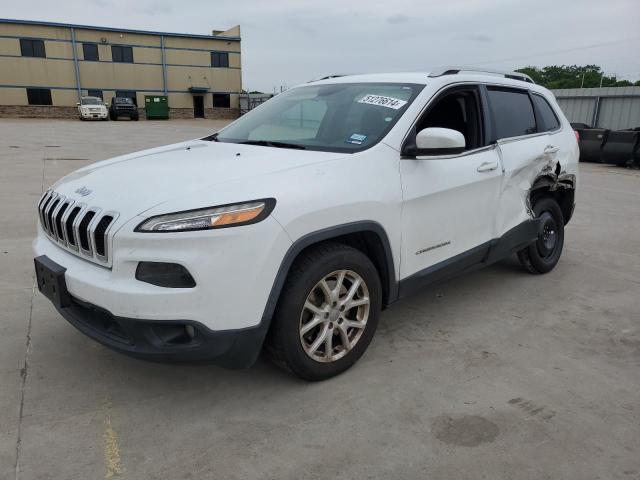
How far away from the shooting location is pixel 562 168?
4.78 m

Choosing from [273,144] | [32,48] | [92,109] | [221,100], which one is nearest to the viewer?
[273,144]

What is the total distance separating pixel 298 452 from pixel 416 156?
5.94ft

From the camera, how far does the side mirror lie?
10.0ft

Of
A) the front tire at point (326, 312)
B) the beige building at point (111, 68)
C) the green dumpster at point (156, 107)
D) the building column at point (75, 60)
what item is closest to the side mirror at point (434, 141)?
the front tire at point (326, 312)

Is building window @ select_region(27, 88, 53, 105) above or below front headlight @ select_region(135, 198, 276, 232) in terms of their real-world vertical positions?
above

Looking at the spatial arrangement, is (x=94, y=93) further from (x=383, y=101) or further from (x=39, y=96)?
(x=383, y=101)

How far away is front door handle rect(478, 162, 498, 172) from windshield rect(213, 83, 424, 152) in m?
0.74

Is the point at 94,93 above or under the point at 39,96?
above

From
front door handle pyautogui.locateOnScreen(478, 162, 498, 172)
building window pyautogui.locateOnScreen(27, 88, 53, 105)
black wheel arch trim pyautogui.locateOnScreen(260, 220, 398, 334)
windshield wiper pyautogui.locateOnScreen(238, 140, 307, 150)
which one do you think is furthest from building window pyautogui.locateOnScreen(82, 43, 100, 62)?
black wheel arch trim pyautogui.locateOnScreen(260, 220, 398, 334)

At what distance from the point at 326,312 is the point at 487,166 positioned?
5.75 ft

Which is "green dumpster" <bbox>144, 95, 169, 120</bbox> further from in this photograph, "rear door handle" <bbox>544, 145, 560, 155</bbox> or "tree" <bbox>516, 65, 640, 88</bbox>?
"tree" <bbox>516, 65, 640, 88</bbox>

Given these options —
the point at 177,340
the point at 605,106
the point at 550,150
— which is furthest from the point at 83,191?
the point at 605,106

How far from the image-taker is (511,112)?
4.23 m

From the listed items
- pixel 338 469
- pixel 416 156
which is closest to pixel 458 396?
Answer: pixel 338 469
